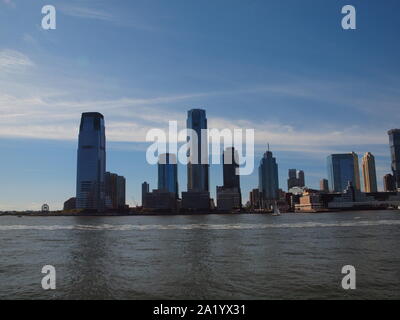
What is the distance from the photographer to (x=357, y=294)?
110 feet

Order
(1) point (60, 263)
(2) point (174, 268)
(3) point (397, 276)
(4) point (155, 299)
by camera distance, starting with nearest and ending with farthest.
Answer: (4) point (155, 299) < (3) point (397, 276) < (2) point (174, 268) < (1) point (60, 263)

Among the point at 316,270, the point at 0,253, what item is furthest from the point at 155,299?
the point at 0,253

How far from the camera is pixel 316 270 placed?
44656 millimetres

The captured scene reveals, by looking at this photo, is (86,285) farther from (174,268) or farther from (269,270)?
(269,270)

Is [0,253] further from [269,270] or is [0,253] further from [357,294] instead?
[357,294]

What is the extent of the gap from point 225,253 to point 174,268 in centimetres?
1690
